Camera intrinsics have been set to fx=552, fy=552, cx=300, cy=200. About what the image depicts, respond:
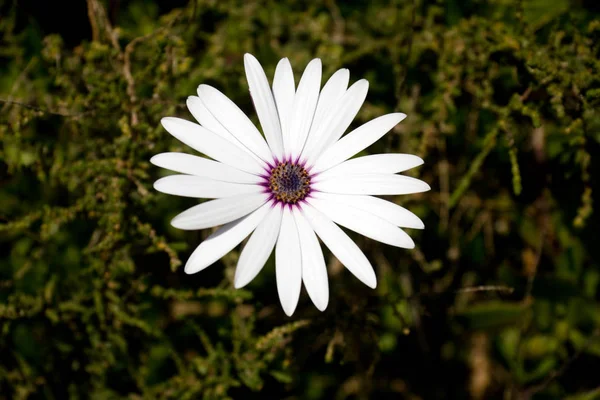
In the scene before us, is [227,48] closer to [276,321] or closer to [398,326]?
[276,321]

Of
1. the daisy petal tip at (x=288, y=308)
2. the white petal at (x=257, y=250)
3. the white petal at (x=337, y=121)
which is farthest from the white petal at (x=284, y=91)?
the daisy petal tip at (x=288, y=308)

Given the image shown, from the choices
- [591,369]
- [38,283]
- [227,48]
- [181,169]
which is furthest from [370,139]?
[591,369]

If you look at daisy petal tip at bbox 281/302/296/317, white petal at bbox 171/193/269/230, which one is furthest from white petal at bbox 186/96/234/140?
daisy petal tip at bbox 281/302/296/317

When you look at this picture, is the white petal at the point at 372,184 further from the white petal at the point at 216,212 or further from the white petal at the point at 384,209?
the white petal at the point at 216,212

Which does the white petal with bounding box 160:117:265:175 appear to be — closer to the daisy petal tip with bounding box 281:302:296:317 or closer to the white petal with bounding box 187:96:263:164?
the white petal with bounding box 187:96:263:164

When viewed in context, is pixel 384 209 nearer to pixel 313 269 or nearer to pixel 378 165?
pixel 378 165

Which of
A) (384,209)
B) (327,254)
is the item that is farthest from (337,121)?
(327,254)

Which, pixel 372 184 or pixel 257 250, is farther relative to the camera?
pixel 372 184
